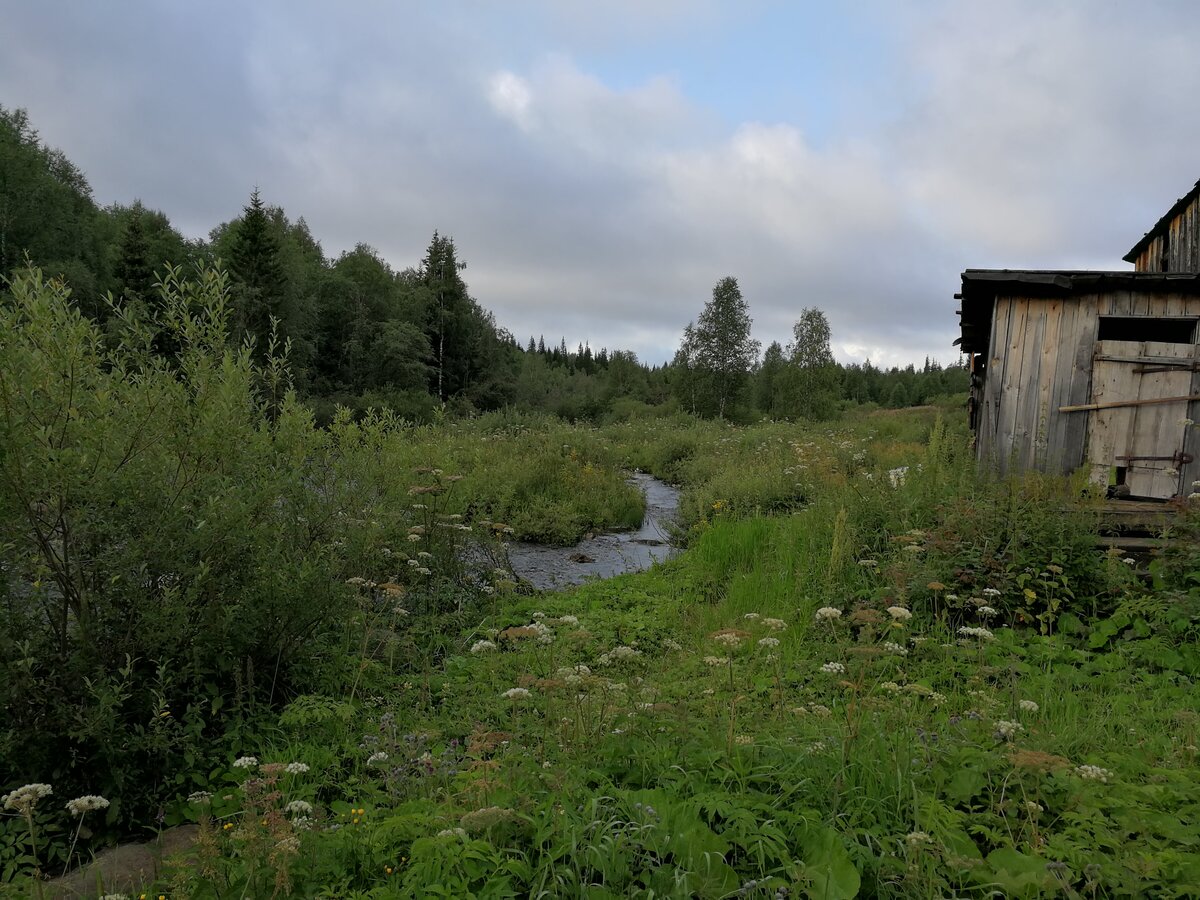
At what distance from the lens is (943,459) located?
8258 millimetres

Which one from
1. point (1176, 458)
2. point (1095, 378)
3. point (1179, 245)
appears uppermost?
point (1179, 245)

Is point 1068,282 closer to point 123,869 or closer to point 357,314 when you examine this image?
point 123,869

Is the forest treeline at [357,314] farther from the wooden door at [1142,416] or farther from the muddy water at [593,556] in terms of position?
the wooden door at [1142,416]

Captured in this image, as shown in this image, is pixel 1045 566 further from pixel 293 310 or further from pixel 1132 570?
pixel 293 310

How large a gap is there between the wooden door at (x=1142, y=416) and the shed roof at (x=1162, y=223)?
6.05 meters

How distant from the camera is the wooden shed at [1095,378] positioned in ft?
25.7

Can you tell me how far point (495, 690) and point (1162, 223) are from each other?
51.1ft

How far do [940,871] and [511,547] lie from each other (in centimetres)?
833

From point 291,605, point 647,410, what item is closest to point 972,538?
Answer: point 291,605

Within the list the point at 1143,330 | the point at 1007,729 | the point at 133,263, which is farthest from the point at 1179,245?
the point at 133,263

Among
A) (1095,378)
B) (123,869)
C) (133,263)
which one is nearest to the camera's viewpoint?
(123,869)

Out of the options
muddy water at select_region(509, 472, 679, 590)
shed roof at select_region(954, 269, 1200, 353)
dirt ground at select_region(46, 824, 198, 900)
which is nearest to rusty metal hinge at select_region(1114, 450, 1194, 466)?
shed roof at select_region(954, 269, 1200, 353)

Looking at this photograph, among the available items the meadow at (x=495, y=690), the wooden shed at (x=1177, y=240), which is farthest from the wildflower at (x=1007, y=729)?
the wooden shed at (x=1177, y=240)

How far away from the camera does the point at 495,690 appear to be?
16.1 feet
